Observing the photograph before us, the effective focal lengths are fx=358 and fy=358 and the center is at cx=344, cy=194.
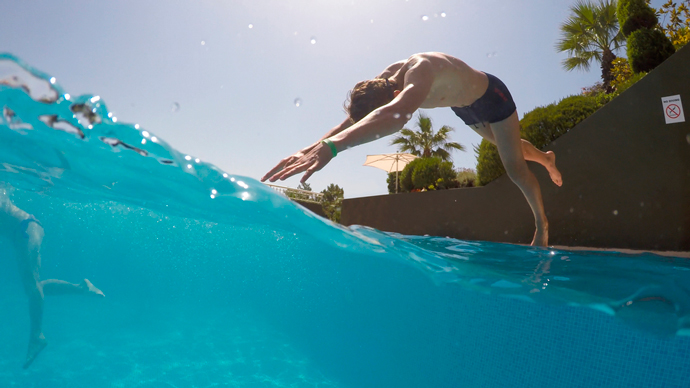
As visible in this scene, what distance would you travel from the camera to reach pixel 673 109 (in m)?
4.77

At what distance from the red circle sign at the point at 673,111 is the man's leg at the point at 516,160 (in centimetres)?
195

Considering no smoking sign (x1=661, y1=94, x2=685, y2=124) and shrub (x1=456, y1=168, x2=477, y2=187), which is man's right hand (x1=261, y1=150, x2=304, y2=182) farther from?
shrub (x1=456, y1=168, x2=477, y2=187)

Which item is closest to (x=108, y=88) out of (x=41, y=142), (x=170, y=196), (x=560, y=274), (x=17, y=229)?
(x=41, y=142)

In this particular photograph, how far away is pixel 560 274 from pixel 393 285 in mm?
2313

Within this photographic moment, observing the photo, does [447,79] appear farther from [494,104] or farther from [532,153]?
[532,153]

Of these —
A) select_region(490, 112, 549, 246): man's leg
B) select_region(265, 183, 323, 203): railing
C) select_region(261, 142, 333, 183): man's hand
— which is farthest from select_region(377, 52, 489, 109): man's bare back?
select_region(265, 183, 323, 203): railing

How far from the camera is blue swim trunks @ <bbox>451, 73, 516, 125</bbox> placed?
15.0 ft

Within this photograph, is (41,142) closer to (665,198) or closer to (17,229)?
(17,229)

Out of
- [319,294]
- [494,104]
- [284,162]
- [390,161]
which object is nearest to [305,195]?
[390,161]

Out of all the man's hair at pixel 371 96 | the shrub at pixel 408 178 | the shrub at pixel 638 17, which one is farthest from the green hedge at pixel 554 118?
the shrub at pixel 408 178

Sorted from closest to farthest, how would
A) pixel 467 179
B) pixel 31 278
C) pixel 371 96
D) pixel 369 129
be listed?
pixel 369 129 < pixel 371 96 < pixel 31 278 < pixel 467 179

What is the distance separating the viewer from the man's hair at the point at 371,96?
3600 mm

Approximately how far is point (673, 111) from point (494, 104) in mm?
2469

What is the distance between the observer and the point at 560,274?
123 inches
